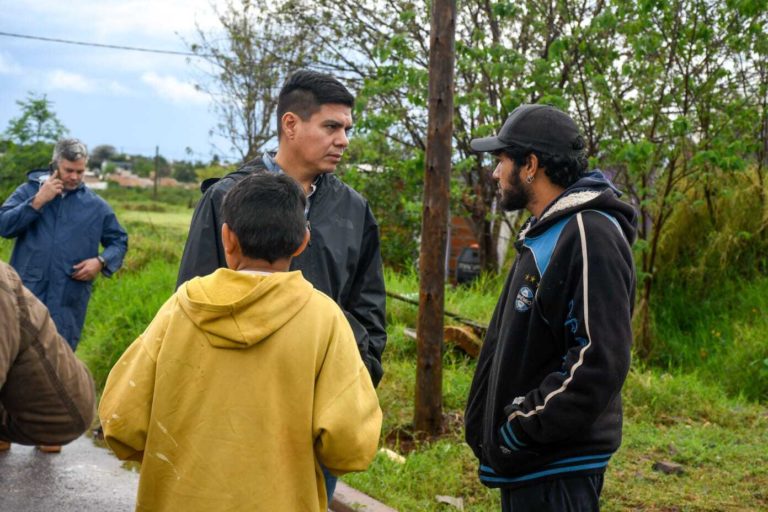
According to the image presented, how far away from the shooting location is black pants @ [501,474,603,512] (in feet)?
9.66

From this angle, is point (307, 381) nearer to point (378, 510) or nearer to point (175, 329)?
point (175, 329)

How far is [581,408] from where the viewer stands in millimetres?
2812

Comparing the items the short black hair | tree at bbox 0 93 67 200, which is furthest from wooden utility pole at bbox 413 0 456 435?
tree at bbox 0 93 67 200

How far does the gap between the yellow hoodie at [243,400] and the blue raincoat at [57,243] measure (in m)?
4.62

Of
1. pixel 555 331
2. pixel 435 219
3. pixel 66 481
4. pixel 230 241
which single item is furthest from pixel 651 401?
pixel 230 241

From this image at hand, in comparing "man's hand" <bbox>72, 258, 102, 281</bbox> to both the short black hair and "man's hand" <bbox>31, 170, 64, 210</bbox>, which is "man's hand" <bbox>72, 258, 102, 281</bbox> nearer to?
"man's hand" <bbox>31, 170, 64, 210</bbox>

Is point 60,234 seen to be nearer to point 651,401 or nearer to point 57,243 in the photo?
point 57,243

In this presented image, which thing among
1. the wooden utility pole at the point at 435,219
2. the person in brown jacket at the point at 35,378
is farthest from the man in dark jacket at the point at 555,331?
the wooden utility pole at the point at 435,219

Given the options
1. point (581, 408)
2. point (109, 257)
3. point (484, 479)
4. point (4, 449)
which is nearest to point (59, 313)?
point (109, 257)

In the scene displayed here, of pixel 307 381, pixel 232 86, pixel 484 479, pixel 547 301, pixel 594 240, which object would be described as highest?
pixel 232 86

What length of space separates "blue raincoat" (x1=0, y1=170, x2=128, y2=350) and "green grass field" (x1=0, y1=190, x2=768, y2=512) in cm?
166

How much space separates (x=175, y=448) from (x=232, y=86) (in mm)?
18986

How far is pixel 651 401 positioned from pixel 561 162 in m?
4.83

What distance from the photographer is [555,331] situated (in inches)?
116
